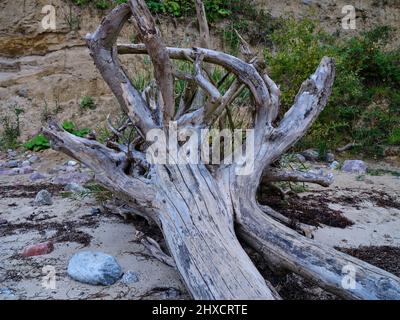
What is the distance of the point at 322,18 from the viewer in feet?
30.1

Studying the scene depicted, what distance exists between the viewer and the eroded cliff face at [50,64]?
7609 mm

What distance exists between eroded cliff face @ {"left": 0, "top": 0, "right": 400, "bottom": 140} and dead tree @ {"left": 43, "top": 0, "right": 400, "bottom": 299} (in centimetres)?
461

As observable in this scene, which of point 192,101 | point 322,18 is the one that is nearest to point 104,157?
point 192,101

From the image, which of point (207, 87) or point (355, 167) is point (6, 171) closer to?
point (207, 87)

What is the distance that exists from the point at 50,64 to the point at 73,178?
363cm

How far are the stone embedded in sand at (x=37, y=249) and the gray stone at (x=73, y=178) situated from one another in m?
2.06

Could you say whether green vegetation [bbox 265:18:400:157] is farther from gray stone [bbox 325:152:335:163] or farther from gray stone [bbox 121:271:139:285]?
gray stone [bbox 121:271:139:285]

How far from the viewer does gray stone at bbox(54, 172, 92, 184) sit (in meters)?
Result: 4.95

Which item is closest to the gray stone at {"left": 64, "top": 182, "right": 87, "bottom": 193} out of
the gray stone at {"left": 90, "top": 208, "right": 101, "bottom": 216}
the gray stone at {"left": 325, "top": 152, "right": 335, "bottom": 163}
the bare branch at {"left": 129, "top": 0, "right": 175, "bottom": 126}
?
the gray stone at {"left": 90, "top": 208, "right": 101, "bottom": 216}

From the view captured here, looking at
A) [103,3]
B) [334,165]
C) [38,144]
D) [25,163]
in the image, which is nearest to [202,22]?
[334,165]

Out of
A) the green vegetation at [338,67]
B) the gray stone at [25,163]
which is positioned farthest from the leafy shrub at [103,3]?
the gray stone at [25,163]
